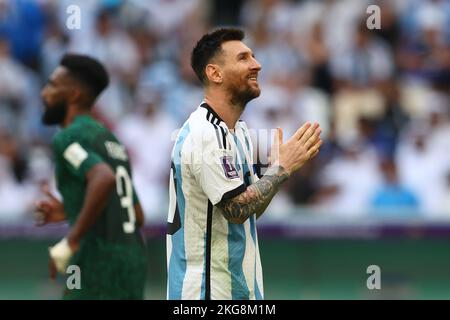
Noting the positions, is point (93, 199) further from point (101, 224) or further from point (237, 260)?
point (237, 260)

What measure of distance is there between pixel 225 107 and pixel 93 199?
50.1 inches

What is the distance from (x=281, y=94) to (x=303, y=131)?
279 inches

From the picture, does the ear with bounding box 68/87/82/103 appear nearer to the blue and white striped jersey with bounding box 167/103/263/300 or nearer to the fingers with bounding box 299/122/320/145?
the blue and white striped jersey with bounding box 167/103/263/300

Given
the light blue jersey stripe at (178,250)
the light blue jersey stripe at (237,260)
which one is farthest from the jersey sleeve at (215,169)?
the light blue jersey stripe at (237,260)

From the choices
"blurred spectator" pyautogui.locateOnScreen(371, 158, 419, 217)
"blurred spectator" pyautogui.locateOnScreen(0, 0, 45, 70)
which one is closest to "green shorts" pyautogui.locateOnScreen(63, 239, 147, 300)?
"blurred spectator" pyautogui.locateOnScreen(371, 158, 419, 217)

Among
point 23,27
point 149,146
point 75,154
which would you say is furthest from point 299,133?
point 23,27

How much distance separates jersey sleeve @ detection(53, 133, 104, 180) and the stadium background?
4303mm

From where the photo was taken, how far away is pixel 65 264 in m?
6.55

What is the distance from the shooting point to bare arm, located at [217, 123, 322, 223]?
18.1 feet

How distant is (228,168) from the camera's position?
5555mm

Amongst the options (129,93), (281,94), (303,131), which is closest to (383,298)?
(281,94)

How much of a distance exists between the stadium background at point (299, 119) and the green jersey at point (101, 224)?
4.09 metres
